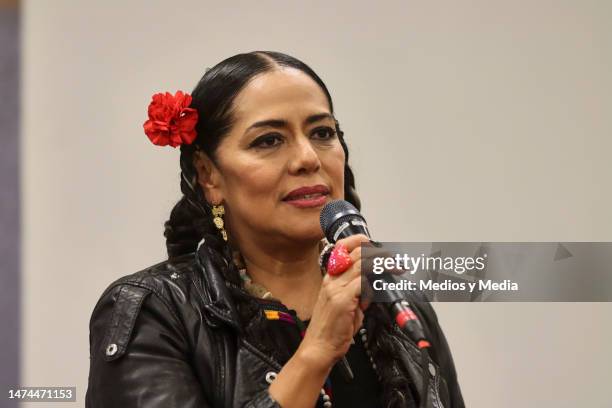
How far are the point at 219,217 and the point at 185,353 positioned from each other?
356 mm

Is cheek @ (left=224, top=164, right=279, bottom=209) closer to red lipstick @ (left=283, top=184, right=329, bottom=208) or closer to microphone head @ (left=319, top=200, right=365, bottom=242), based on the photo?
red lipstick @ (left=283, top=184, right=329, bottom=208)

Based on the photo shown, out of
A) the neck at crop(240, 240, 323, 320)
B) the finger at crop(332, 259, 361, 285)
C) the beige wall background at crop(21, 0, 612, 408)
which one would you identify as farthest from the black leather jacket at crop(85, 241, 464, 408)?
the beige wall background at crop(21, 0, 612, 408)

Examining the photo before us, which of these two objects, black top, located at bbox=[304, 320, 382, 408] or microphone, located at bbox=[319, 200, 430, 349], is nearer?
microphone, located at bbox=[319, 200, 430, 349]

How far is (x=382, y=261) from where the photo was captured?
1419 millimetres

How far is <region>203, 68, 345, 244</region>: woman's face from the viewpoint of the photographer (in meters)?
1.74

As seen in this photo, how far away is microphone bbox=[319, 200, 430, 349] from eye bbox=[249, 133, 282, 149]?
0.21m

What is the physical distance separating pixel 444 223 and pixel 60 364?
108 cm

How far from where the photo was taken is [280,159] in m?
1.75

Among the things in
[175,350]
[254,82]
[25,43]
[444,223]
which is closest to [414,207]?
[444,223]

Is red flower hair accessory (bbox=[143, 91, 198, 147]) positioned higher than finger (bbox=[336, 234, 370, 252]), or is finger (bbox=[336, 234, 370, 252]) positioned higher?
red flower hair accessory (bbox=[143, 91, 198, 147])

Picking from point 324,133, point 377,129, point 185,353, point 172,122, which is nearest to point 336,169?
point 324,133

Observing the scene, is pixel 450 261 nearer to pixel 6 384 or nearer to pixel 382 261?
pixel 382 261

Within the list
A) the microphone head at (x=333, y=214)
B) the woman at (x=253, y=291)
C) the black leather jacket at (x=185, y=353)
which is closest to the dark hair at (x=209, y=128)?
the woman at (x=253, y=291)

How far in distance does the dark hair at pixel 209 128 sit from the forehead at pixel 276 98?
0.02m
